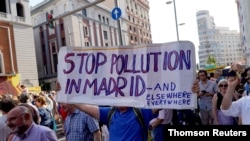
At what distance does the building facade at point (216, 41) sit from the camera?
119 m

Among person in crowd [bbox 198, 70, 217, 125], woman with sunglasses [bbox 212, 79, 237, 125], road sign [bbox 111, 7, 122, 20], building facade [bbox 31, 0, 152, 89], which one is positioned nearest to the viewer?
woman with sunglasses [bbox 212, 79, 237, 125]

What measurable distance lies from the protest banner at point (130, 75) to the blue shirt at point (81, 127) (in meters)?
0.68

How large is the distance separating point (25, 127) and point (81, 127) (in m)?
1.02

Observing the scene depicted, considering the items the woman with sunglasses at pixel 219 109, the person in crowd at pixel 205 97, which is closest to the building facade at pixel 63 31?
the person in crowd at pixel 205 97

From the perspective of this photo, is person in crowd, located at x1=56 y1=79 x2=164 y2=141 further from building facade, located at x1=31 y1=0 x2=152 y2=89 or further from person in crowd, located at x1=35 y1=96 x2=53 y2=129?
building facade, located at x1=31 y1=0 x2=152 y2=89

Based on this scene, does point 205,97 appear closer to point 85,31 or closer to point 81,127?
point 81,127

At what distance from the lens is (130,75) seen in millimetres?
3641

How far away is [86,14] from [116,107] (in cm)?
4866

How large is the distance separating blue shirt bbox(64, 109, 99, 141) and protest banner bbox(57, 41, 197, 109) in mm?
684

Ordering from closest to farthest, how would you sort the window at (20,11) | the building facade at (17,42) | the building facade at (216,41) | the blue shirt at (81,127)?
the blue shirt at (81,127)
the building facade at (17,42)
the window at (20,11)
the building facade at (216,41)

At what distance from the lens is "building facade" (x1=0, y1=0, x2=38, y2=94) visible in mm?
32250

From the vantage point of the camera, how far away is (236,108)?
11.6 ft

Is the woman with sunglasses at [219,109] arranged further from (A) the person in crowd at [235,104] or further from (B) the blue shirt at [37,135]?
(B) the blue shirt at [37,135]

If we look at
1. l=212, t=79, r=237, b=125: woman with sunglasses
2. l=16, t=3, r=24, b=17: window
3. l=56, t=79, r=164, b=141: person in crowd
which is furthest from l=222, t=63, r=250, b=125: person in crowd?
l=16, t=3, r=24, b=17: window
